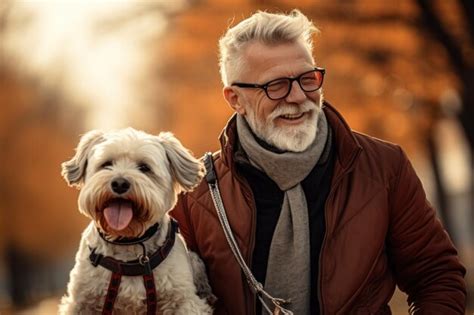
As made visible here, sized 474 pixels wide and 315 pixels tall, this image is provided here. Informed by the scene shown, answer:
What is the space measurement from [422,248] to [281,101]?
116 centimetres

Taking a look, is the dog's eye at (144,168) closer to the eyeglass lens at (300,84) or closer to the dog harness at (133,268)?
the dog harness at (133,268)

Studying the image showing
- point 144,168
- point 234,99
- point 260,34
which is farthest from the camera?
point 234,99

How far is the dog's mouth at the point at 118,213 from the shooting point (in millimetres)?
4484

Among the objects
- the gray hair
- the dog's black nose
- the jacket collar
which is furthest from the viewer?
the gray hair

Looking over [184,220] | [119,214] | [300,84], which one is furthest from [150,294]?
[300,84]

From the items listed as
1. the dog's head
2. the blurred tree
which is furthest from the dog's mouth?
the blurred tree

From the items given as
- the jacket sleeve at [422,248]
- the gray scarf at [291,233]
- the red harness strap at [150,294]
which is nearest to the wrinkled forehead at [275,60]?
the gray scarf at [291,233]

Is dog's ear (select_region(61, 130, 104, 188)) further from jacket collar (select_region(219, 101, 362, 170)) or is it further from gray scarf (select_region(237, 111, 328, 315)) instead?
gray scarf (select_region(237, 111, 328, 315))

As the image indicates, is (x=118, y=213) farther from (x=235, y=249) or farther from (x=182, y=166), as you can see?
(x=235, y=249)

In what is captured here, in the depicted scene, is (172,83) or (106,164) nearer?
(106,164)

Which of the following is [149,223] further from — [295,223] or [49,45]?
[49,45]

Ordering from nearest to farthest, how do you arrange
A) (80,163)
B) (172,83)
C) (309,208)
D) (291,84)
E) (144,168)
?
(144,168)
(80,163)
(309,208)
(291,84)
(172,83)

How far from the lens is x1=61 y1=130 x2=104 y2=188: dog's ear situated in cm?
481

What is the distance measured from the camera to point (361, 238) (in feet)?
15.9
